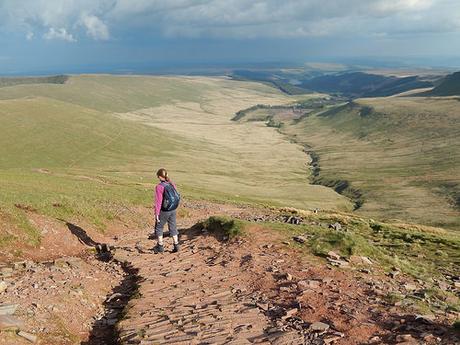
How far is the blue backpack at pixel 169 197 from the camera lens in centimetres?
2417

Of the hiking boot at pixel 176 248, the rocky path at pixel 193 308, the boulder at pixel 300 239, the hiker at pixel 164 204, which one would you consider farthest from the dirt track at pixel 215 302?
the hiker at pixel 164 204

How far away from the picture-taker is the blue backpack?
24.2 m

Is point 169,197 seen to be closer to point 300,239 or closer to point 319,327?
point 300,239

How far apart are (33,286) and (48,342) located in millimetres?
4529

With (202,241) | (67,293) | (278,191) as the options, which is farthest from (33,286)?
(278,191)

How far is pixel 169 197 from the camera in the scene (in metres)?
24.2

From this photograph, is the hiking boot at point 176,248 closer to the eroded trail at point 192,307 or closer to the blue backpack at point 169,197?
the eroded trail at point 192,307

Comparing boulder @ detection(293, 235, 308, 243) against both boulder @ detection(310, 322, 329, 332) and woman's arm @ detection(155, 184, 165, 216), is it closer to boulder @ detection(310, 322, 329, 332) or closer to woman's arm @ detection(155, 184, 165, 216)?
woman's arm @ detection(155, 184, 165, 216)

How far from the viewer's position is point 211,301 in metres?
17.0

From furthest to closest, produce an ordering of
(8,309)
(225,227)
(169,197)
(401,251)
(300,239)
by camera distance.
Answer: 1. (401,251)
2. (225,227)
3. (300,239)
4. (169,197)
5. (8,309)

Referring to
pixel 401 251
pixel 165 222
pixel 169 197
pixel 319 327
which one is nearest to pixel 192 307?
pixel 319 327

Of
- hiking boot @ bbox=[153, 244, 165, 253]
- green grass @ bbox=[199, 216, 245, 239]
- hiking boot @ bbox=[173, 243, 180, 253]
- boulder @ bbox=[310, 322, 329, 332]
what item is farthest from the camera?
A: green grass @ bbox=[199, 216, 245, 239]

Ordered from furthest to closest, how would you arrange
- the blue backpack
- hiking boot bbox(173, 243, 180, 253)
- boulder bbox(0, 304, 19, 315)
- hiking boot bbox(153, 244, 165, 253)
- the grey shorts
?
hiking boot bbox(173, 243, 180, 253), hiking boot bbox(153, 244, 165, 253), the grey shorts, the blue backpack, boulder bbox(0, 304, 19, 315)

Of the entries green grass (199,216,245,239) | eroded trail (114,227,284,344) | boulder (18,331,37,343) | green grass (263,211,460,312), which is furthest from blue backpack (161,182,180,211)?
boulder (18,331,37,343)
